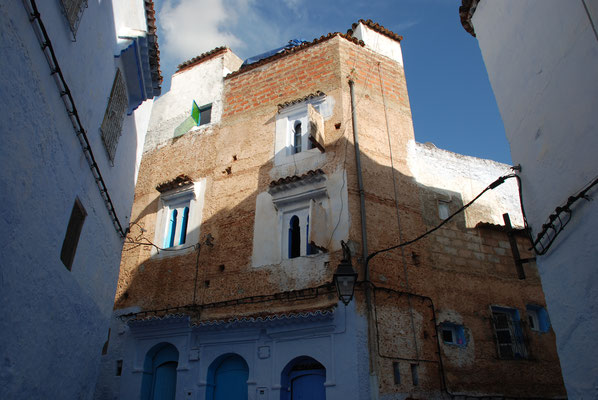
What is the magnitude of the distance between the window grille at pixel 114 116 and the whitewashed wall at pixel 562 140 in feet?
22.9

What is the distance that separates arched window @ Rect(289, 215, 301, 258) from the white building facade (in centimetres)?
394

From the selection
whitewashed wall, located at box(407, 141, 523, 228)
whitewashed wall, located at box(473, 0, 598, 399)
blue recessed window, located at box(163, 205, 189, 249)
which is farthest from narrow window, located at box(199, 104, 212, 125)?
whitewashed wall, located at box(473, 0, 598, 399)

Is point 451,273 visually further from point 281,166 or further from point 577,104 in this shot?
point 577,104

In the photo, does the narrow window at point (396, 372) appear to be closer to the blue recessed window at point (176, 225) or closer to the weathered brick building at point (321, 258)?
the weathered brick building at point (321, 258)

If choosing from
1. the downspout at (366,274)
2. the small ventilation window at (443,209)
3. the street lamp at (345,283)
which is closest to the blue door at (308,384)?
the downspout at (366,274)

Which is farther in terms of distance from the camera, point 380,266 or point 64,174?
point 380,266

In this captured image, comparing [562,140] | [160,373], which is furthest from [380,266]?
[160,373]

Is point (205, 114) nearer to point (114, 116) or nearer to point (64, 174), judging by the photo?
point (114, 116)

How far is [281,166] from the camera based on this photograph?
13.0 m

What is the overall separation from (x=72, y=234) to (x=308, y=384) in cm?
577

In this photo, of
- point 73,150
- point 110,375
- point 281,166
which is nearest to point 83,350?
point 73,150

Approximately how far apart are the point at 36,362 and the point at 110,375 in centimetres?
655

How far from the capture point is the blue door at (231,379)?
11.0 meters

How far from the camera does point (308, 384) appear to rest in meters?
10.4
